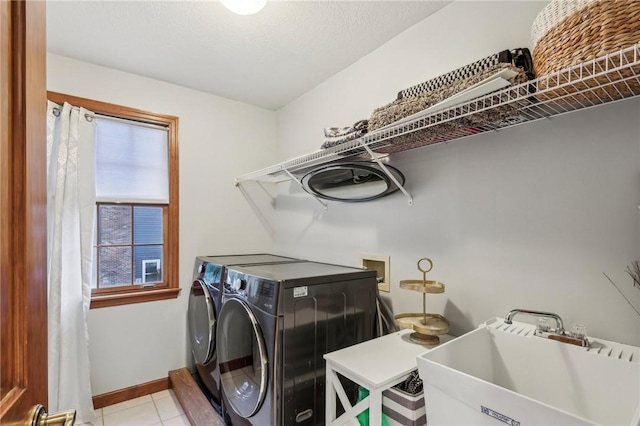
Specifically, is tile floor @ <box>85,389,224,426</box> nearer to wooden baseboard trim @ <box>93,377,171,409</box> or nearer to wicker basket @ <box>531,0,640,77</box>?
wooden baseboard trim @ <box>93,377,171,409</box>

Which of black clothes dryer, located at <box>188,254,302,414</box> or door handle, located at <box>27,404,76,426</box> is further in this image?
black clothes dryer, located at <box>188,254,302,414</box>

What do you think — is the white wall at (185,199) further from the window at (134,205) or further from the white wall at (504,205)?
the white wall at (504,205)

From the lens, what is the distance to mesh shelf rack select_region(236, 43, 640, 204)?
82 centimetres

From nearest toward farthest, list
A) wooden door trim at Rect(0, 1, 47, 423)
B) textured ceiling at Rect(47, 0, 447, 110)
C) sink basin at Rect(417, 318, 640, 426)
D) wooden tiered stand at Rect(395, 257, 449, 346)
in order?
wooden door trim at Rect(0, 1, 47, 423) < sink basin at Rect(417, 318, 640, 426) < wooden tiered stand at Rect(395, 257, 449, 346) < textured ceiling at Rect(47, 0, 447, 110)

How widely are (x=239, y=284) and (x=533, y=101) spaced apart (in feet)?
5.20

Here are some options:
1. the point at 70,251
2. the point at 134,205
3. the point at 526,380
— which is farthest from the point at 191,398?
the point at 526,380

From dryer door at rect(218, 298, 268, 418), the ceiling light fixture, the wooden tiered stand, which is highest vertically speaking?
the ceiling light fixture

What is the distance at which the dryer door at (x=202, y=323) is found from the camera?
1975 millimetres

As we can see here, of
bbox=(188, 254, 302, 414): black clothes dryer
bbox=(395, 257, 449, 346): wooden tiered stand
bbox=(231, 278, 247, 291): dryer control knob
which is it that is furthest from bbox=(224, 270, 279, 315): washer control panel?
bbox=(395, 257, 449, 346): wooden tiered stand

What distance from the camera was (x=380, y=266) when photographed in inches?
76.5

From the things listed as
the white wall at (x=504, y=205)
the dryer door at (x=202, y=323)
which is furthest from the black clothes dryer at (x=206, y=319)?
the white wall at (x=504, y=205)

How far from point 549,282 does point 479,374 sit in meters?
0.47

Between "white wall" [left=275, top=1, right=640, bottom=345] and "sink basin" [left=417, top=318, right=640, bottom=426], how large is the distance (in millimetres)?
193

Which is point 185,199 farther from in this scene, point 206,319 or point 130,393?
point 130,393
